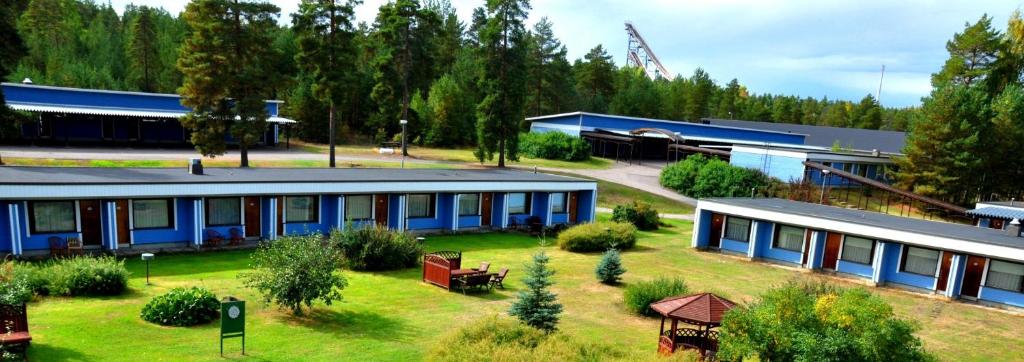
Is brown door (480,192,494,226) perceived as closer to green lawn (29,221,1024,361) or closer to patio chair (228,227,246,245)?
green lawn (29,221,1024,361)

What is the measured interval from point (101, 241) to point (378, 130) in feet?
146

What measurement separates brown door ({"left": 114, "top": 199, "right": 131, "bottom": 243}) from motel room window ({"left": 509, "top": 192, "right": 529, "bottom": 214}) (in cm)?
1650

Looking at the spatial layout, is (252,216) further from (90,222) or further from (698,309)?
(698,309)

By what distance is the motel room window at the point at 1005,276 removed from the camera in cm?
2158

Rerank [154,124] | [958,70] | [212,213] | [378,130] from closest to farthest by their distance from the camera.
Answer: [212,213] → [154,124] → [958,70] → [378,130]

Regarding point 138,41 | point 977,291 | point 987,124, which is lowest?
point 977,291

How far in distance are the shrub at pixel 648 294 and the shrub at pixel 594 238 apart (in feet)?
27.0

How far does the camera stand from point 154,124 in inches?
1857

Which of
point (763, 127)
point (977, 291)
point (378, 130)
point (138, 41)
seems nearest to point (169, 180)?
point (977, 291)

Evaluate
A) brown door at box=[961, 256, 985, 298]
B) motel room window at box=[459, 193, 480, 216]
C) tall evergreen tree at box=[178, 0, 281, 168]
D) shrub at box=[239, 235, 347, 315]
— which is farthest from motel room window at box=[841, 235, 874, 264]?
tall evergreen tree at box=[178, 0, 281, 168]

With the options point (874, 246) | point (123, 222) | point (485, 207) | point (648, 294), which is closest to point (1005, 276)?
point (874, 246)

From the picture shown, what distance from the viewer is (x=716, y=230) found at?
28.8m

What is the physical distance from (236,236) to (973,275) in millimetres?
28020

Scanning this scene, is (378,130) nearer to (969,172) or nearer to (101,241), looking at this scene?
(101,241)
